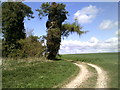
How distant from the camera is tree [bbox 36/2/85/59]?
34.1m

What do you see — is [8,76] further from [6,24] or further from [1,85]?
[6,24]

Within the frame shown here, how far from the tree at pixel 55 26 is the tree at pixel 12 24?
5.47 meters

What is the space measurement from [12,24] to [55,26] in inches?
431

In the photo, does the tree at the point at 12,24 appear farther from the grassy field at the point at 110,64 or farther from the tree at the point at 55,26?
the grassy field at the point at 110,64

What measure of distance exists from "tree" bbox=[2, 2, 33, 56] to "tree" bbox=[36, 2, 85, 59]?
547 cm

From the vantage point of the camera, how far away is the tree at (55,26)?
112ft

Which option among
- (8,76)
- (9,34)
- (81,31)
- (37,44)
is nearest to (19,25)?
(9,34)

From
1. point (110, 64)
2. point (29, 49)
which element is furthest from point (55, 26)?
point (110, 64)

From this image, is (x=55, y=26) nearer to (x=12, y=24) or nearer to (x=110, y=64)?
(x=12, y=24)

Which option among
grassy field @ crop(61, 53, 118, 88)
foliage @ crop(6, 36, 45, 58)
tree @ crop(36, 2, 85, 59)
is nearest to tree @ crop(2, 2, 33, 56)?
foliage @ crop(6, 36, 45, 58)

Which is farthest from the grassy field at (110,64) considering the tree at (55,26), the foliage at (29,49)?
the foliage at (29,49)

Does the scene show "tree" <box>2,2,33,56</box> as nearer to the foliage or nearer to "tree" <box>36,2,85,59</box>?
the foliage

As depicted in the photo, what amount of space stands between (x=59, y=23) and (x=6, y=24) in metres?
13.5

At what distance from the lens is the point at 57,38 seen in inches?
1372
